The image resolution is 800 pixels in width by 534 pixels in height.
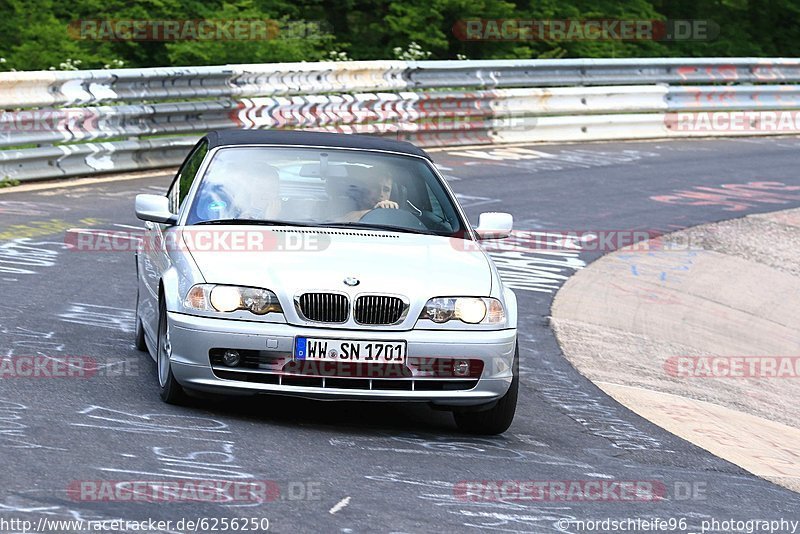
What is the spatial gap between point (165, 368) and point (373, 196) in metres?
1.63

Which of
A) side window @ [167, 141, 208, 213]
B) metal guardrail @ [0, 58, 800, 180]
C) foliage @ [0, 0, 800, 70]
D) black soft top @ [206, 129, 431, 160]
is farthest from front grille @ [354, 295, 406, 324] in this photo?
foliage @ [0, 0, 800, 70]

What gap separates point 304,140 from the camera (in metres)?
8.63

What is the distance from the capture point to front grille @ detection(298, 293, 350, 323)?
7.08m

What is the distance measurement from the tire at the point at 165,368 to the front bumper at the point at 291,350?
0.12 m

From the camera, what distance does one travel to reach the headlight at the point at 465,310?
7227mm

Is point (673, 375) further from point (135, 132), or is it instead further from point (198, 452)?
point (135, 132)

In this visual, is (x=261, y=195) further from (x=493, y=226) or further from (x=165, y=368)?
(x=493, y=226)

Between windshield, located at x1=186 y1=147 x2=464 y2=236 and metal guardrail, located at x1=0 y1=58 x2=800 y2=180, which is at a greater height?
windshield, located at x1=186 y1=147 x2=464 y2=236

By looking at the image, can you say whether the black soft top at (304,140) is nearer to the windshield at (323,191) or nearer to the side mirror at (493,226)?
the windshield at (323,191)

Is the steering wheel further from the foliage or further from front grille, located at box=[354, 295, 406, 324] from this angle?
the foliage

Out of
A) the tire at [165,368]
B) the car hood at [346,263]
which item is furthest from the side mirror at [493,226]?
the tire at [165,368]

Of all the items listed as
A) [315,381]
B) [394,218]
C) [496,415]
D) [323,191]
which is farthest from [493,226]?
[315,381]

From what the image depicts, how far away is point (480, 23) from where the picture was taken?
2961 cm

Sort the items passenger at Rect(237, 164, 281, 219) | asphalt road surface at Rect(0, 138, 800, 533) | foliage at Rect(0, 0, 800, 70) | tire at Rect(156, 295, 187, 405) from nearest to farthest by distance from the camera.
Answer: asphalt road surface at Rect(0, 138, 800, 533)
tire at Rect(156, 295, 187, 405)
passenger at Rect(237, 164, 281, 219)
foliage at Rect(0, 0, 800, 70)
